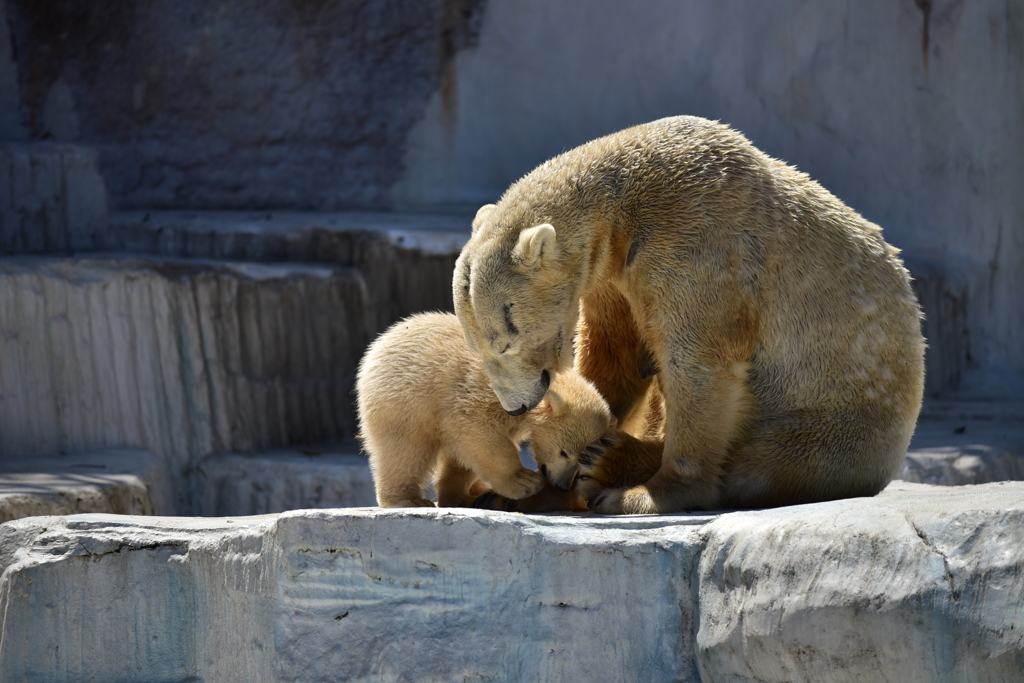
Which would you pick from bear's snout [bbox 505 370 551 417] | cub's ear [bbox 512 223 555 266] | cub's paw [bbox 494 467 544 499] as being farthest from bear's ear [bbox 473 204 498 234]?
cub's paw [bbox 494 467 544 499]

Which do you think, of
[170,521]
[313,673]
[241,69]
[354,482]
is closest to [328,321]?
[354,482]

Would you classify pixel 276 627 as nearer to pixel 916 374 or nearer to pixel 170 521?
pixel 170 521

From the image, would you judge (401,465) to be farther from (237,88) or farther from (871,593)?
(237,88)

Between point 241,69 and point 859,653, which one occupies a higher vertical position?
point 241,69

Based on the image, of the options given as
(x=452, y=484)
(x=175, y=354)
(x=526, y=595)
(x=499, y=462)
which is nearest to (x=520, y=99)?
(x=175, y=354)

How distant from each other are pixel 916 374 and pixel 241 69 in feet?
25.2

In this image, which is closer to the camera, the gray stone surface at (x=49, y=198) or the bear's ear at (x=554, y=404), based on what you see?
the bear's ear at (x=554, y=404)

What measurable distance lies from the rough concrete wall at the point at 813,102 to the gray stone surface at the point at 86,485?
401cm

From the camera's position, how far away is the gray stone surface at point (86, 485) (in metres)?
4.89

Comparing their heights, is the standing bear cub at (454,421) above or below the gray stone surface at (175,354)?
above

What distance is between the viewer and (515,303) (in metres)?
3.06

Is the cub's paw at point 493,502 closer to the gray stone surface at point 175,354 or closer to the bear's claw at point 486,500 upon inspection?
the bear's claw at point 486,500

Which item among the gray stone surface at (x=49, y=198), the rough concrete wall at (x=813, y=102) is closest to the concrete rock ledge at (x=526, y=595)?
the gray stone surface at (x=49, y=198)

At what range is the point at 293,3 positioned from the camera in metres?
9.33
